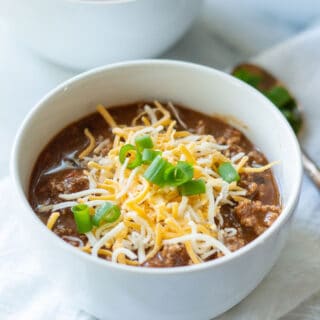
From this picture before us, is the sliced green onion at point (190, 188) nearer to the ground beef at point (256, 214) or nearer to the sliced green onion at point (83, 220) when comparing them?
the ground beef at point (256, 214)

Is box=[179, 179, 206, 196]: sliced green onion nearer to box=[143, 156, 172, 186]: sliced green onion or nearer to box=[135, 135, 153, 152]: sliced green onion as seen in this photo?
box=[143, 156, 172, 186]: sliced green onion

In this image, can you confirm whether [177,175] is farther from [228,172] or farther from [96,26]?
[96,26]

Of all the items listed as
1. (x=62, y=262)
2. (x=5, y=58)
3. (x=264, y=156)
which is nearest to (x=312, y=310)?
(x=264, y=156)

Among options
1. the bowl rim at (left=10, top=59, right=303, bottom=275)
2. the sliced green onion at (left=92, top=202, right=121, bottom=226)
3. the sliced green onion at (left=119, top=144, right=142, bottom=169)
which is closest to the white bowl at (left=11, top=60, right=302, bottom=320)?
the bowl rim at (left=10, top=59, right=303, bottom=275)

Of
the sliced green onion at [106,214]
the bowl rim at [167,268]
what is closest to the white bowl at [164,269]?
the bowl rim at [167,268]

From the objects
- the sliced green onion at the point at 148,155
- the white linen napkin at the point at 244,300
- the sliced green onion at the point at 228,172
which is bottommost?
the white linen napkin at the point at 244,300
